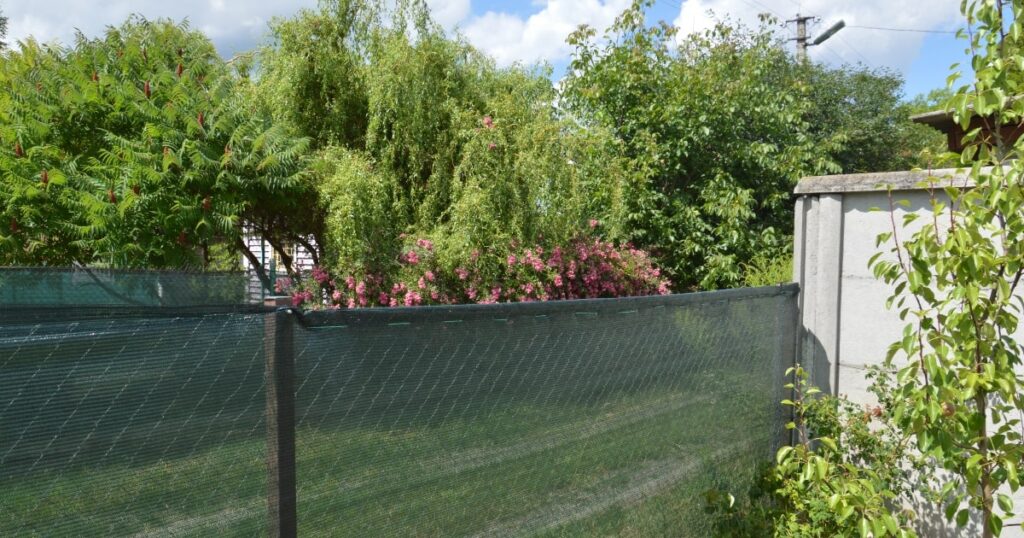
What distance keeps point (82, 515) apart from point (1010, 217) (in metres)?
2.69

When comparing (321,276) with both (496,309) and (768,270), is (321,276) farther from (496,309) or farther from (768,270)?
(496,309)

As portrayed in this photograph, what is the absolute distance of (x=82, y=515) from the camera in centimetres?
169

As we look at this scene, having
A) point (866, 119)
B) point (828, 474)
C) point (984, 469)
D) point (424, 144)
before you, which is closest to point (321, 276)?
point (424, 144)

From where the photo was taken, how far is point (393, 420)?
88.0 inches

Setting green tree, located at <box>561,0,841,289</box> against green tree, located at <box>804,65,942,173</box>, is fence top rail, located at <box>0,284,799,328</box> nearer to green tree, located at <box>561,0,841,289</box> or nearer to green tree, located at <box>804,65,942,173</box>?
green tree, located at <box>561,0,841,289</box>

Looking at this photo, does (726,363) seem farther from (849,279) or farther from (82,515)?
(82,515)

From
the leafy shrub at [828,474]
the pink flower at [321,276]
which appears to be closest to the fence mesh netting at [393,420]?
the leafy shrub at [828,474]

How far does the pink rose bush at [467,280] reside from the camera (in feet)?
23.2

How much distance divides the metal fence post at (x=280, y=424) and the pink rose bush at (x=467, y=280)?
16.3 ft

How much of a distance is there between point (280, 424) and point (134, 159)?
659cm

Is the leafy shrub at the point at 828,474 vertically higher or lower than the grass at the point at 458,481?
lower

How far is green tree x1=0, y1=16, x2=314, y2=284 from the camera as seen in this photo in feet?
25.1

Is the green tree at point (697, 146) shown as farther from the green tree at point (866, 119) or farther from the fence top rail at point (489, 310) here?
the green tree at point (866, 119)

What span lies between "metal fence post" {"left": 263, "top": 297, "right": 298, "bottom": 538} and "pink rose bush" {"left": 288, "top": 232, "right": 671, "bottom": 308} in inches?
196
